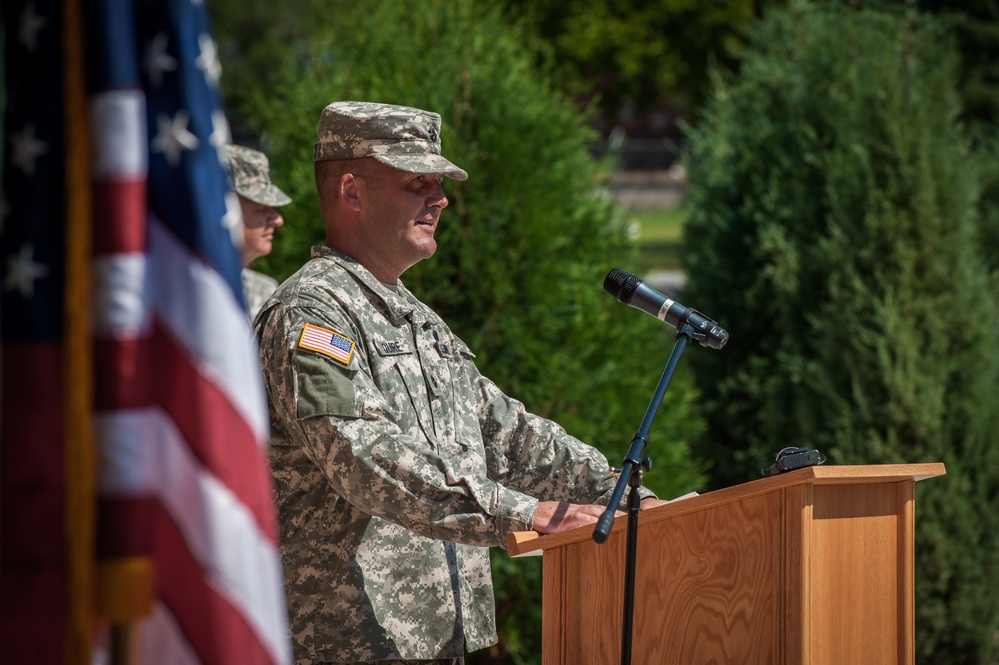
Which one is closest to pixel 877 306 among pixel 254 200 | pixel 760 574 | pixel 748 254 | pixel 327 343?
pixel 748 254

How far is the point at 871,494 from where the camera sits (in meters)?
3.01

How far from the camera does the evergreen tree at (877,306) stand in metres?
6.76

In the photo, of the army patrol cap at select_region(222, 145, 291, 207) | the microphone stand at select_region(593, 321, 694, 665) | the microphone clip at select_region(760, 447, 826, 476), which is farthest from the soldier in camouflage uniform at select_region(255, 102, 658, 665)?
the army patrol cap at select_region(222, 145, 291, 207)

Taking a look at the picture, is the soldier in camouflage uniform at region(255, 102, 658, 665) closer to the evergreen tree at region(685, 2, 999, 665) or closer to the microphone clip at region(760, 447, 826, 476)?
the microphone clip at region(760, 447, 826, 476)

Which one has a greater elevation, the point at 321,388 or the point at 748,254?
the point at 748,254

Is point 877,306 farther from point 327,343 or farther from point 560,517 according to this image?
point 327,343

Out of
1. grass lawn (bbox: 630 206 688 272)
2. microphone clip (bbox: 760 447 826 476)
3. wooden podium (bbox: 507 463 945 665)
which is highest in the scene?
grass lawn (bbox: 630 206 688 272)

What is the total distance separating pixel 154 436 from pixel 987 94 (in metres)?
12.7

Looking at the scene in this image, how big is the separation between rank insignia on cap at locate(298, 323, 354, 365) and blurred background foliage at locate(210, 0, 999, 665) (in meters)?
Answer: 2.57

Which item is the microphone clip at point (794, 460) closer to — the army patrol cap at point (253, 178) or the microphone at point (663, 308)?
the microphone at point (663, 308)

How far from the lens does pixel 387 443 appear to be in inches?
117

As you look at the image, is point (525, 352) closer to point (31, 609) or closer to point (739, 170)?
point (739, 170)

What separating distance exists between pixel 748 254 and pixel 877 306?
1.63 meters

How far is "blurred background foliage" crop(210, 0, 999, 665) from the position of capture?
19.1ft
